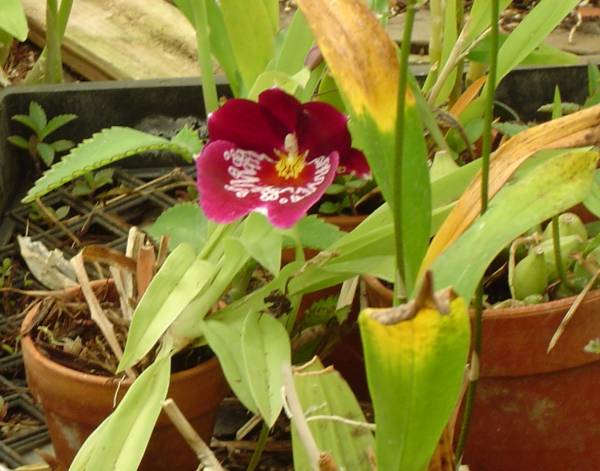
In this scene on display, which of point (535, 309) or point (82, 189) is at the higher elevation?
point (535, 309)

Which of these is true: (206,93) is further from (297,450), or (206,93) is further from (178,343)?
(297,450)

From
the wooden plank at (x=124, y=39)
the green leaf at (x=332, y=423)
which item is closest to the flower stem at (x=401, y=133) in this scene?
the green leaf at (x=332, y=423)

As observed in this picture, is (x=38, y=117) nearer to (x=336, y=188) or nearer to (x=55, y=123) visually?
(x=55, y=123)

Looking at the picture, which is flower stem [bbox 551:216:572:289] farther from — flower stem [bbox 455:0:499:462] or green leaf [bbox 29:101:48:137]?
green leaf [bbox 29:101:48:137]

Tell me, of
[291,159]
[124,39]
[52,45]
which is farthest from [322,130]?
[124,39]

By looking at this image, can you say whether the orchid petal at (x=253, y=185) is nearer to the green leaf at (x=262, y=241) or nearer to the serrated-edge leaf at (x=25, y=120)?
the green leaf at (x=262, y=241)

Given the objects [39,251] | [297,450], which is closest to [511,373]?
[297,450]
